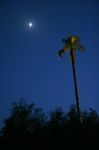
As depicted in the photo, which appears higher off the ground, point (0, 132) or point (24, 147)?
point (0, 132)

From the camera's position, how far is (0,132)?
1719 inches

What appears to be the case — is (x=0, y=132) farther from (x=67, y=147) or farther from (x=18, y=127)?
(x=67, y=147)

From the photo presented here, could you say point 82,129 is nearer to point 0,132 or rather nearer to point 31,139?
point 31,139

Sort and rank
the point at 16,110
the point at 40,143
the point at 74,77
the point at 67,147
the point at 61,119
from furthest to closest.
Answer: the point at 16,110 < the point at 61,119 < the point at 74,77 < the point at 40,143 < the point at 67,147

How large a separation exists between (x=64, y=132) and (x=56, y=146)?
103 inches

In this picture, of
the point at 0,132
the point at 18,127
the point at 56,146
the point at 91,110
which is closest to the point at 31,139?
the point at 56,146

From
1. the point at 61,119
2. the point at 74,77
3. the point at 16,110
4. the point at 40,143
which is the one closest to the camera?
the point at 40,143

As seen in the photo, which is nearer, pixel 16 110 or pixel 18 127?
pixel 18 127

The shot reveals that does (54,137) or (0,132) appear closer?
(54,137)

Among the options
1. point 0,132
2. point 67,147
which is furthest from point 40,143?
point 0,132

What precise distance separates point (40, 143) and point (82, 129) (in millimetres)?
3844

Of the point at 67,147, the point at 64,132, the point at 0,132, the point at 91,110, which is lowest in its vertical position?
the point at 67,147

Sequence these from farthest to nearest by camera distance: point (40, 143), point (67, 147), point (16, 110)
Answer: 1. point (16, 110)
2. point (40, 143)
3. point (67, 147)

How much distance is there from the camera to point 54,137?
28.1m
